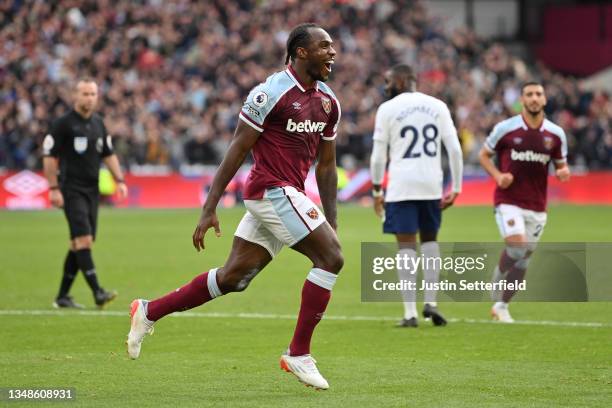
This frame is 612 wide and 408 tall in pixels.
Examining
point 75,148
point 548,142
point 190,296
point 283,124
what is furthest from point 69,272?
point 283,124

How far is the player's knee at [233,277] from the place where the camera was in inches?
338

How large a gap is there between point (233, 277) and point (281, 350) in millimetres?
1859

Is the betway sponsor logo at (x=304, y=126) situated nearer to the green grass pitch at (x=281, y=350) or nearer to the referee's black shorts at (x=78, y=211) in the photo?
the green grass pitch at (x=281, y=350)

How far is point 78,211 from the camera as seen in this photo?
1323 cm

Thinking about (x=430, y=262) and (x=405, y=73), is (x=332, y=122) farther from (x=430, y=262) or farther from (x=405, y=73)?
(x=430, y=262)

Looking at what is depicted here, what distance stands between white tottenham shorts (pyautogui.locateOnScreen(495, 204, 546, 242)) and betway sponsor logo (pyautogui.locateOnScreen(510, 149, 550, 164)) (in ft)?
1.62

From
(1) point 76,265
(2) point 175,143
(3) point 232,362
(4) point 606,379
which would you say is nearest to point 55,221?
(2) point 175,143

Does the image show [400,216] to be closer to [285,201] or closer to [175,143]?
[285,201]

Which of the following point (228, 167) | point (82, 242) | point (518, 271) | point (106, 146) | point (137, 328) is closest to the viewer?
point (228, 167)

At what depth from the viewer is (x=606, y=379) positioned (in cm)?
870

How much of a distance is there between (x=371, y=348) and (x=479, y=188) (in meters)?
22.0

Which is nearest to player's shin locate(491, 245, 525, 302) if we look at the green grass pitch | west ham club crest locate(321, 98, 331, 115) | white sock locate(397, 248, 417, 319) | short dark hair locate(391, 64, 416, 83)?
the green grass pitch

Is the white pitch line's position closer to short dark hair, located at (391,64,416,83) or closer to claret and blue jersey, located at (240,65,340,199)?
short dark hair, located at (391,64,416,83)

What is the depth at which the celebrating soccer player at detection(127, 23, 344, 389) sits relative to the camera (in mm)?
8359
